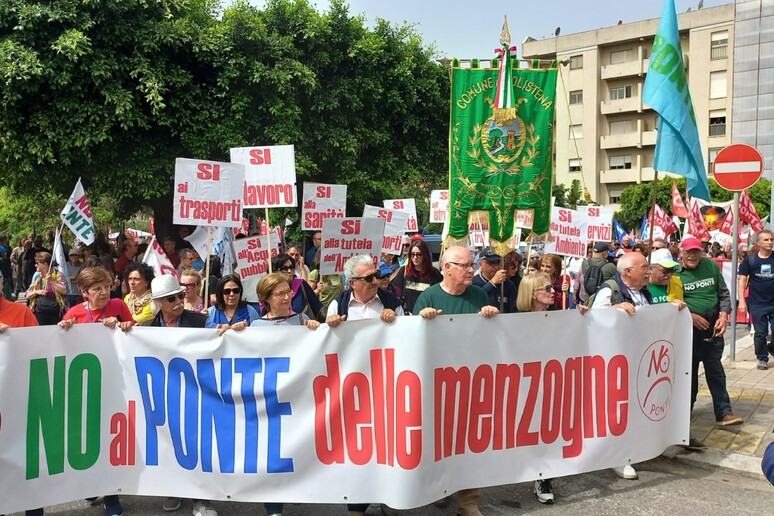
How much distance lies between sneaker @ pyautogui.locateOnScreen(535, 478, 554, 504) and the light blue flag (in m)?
3.18

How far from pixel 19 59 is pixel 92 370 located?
39.1 ft

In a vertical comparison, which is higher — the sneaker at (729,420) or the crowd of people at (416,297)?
the crowd of people at (416,297)

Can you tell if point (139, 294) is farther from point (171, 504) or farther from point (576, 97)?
point (576, 97)

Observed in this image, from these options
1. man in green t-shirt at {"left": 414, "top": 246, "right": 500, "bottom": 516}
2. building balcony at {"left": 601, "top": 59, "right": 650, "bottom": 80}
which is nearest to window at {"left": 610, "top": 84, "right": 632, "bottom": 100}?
building balcony at {"left": 601, "top": 59, "right": 650, "bottom": 80}

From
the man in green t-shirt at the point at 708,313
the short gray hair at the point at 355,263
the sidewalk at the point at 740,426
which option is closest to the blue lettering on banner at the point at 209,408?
the short gray hair at the point at 355,263

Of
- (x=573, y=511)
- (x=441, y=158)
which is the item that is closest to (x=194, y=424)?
(x=573, y=511)

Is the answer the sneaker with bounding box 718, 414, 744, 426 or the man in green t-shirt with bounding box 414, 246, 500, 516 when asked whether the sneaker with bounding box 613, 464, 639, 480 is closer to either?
the man in green t-shirt with bounding box 414, 246, 500, 516

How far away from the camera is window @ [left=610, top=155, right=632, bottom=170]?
62.8 meters

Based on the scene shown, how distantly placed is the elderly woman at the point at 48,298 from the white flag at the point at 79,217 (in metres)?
0.56

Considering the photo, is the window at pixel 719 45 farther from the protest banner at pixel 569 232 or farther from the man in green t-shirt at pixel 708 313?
the man in green t-shirt at pixel 708 313

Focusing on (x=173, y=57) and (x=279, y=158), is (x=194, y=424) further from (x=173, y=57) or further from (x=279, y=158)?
(x=173, y=57)

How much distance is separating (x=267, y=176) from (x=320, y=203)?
1.26 meters

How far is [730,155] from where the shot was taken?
8906mm

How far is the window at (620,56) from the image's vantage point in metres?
62.0
